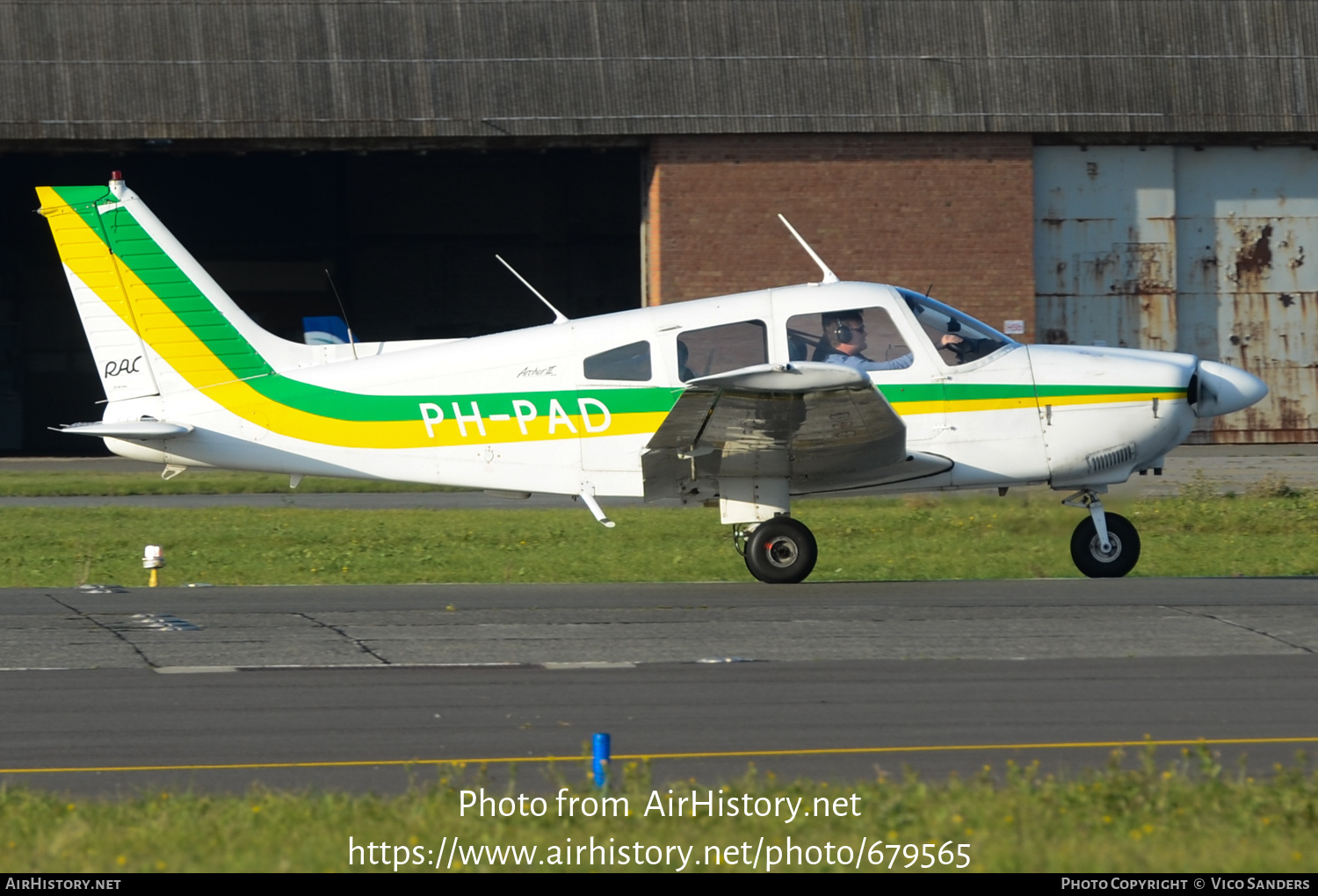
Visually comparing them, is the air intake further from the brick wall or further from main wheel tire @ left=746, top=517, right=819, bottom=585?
the brick wall

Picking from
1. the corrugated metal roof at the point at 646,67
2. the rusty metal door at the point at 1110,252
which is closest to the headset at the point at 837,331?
the corrugated metal roof at the point at 646,67

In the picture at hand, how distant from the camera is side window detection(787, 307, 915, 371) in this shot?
41.0 feet

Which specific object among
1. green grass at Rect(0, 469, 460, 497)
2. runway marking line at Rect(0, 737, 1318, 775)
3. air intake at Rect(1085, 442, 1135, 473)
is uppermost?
air intake at Rect(1085, 442, 1135, 473)

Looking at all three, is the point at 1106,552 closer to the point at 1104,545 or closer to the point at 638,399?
the point at 1104,545

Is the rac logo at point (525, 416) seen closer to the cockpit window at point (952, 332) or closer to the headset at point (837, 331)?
the headset at point (837, 331)

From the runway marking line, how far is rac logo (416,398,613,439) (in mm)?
5841

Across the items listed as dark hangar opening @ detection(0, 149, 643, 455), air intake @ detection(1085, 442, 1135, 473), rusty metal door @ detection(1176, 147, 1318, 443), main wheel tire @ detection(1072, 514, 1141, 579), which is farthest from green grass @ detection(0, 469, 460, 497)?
rusty metal door @ detection(1176, 147, 1318, 443)

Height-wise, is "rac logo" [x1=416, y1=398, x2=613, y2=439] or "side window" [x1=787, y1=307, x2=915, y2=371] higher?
"side window" [x1=787, y1=307, x2=915, y2=371]

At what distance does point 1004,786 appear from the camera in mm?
6547

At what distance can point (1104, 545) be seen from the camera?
1330cm

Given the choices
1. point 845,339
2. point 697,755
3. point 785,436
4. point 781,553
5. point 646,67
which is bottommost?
point 697,755

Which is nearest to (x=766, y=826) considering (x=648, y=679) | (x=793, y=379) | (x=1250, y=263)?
(x=648, y=679)

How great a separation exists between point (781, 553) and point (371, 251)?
27134 mm

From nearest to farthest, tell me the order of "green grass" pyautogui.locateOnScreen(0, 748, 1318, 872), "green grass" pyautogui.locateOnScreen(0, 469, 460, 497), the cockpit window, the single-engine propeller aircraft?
"green grass" pyautogui.locateOnScreen(0, 748, 1318, 872), the single-engine propeller aircraft, the cockpit window, "green grass" pyautogui.locateOnScreen(0, 469, 460, 497)
